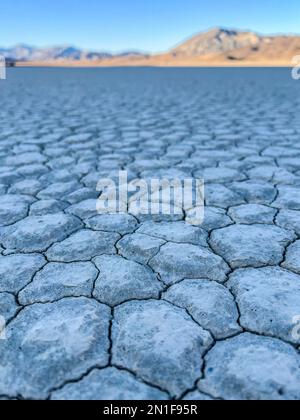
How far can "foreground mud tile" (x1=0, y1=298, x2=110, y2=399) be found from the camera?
942 mm

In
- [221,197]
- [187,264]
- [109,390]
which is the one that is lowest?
[109,390]

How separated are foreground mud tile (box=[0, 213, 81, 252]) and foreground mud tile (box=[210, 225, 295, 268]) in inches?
26.8

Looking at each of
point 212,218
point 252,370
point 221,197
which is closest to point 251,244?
point 212,218

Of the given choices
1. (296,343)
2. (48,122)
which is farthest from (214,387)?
(48,122)

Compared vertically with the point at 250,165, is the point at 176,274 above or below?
below

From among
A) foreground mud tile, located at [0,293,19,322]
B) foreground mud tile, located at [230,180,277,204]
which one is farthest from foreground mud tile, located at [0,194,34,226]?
foreground mud tile, located at [230,180,277,204]

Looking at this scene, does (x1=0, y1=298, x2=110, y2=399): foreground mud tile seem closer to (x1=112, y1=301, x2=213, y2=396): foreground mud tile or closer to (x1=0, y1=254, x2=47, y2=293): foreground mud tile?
(x1=112, y1=301, x2=213, y2=396): foreground mud tile

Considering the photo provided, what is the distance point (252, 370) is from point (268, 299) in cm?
32

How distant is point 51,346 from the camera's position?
1.05m

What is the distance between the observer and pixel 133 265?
1439 mm

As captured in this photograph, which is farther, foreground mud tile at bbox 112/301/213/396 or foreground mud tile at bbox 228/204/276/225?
foreground mud tile at bbox 228/204/276/225

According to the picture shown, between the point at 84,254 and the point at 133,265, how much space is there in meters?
0.22

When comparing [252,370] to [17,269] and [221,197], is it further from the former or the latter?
[221,197]
